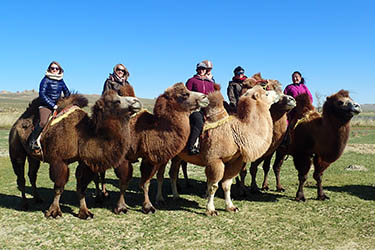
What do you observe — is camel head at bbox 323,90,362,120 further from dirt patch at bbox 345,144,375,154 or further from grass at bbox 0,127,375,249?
dirt patch at bbox 345,144,375,154

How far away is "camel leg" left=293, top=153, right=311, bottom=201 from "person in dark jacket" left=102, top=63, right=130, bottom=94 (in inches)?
169

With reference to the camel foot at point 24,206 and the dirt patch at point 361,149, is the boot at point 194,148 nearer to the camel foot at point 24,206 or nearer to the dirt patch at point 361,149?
the camel foot at point 24,206

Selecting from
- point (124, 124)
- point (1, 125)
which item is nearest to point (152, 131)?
point (124, 124)

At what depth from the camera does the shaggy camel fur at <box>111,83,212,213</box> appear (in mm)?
6512

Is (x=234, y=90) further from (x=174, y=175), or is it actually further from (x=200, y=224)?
(x=200, y=224)

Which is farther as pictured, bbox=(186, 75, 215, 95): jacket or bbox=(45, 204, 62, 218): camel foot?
bbox=(186, 75, 215, 95): jacket

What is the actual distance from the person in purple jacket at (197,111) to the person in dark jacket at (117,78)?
1.36 meters

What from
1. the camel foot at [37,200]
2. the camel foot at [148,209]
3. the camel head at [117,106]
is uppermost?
the camel head at [117,106]

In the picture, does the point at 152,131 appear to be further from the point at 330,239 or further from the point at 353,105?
the point at 353,105

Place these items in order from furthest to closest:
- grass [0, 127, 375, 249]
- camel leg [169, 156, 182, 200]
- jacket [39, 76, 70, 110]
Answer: camel leg [169, 156, 182, 200]
jacket [39, 76, 70, 110]
grass [0, 127, 375, 249]

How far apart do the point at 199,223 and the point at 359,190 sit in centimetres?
490

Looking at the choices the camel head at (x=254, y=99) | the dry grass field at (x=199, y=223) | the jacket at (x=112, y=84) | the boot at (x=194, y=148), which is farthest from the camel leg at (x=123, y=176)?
the camel head at (x=254, y=99)

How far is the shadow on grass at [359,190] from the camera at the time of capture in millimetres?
8320

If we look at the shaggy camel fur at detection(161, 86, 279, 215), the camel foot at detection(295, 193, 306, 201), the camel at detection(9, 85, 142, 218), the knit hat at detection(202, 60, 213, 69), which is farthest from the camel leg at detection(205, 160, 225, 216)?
the camel foot at detection(295, 193, 306, 201)
